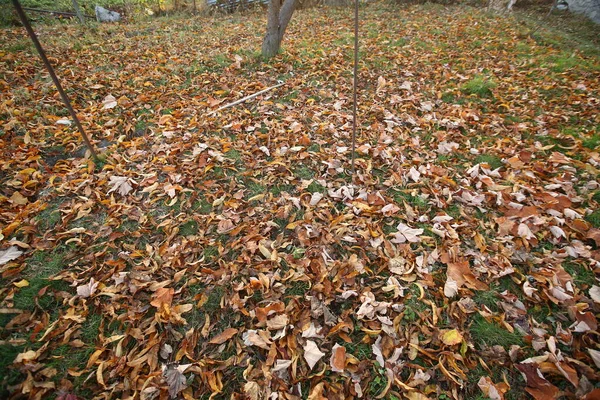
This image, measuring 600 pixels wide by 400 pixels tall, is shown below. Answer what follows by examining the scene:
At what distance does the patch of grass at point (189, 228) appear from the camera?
8.11 feet

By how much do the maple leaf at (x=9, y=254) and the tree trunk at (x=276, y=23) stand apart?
15.3 feet

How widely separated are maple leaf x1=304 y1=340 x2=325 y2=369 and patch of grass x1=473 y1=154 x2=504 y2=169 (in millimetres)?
2768

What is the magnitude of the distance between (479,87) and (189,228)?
15.7ft

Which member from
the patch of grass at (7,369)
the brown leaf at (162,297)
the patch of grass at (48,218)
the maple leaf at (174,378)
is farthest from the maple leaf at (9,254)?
the maple leaf at (174,378)

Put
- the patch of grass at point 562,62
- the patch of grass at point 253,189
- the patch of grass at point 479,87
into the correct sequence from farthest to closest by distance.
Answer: the patch of grass at point 562,62 < the patch of grass at point 479,87 < the patch of grass at point 253,189

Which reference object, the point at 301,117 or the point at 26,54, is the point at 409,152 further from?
the point at 26,54

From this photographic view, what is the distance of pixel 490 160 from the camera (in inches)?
127

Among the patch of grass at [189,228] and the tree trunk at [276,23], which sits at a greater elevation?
the tree trunk at [276,23]

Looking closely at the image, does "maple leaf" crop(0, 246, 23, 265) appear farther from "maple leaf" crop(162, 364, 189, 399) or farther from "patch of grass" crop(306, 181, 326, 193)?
"patch of grass" crop(306, 181, 326, 193)

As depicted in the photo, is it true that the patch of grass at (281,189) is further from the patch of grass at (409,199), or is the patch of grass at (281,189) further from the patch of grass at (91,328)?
the patch of grass at (91,328)

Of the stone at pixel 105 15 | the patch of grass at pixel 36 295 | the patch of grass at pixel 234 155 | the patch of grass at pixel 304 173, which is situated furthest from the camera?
the stone at pixel 105 15

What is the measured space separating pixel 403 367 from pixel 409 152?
7.81 ft

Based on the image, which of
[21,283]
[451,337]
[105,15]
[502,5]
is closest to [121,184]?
[21,283]

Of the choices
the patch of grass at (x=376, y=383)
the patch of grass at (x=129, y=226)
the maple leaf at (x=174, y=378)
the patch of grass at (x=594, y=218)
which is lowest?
the patch of grass at (x=376, y=383)
